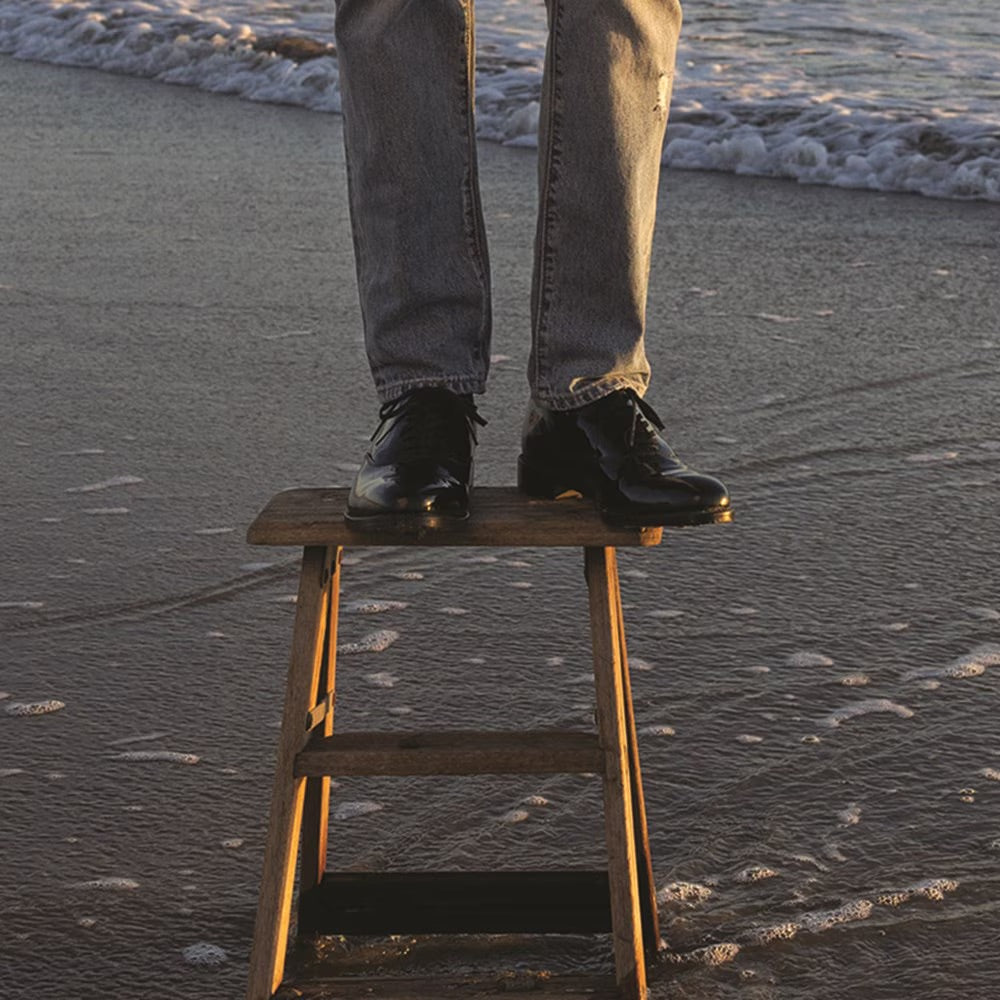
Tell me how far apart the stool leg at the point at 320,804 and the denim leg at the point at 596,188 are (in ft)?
1.21

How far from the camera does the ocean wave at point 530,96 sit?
773 centimetres

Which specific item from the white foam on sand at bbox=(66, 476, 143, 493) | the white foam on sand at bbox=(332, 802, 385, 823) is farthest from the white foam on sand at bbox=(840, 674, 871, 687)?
the white foam on sand at bbox=(66, 476, 143, 493)

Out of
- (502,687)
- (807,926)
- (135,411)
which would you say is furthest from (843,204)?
(807,926)

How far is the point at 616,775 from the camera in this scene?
1.95 m

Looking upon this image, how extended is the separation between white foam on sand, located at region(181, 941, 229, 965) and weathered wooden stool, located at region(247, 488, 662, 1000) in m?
0.10

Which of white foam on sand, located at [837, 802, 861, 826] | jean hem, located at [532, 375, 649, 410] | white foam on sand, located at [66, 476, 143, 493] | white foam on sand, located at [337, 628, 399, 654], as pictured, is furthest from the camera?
white foam on sand, located at [66, 476, 143, 493]

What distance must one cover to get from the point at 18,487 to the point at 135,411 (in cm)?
55

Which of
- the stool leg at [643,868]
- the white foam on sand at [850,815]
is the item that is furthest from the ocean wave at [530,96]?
the stool leg at [643,868]

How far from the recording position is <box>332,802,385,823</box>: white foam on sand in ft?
8.05

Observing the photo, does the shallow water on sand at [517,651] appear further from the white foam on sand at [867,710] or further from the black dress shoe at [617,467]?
the black dress shoe at [617,467]

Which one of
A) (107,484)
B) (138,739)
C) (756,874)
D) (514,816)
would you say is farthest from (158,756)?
(107,484)

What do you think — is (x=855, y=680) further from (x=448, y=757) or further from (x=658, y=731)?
(x=448, y=757)

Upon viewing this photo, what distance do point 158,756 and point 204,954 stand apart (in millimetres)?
519

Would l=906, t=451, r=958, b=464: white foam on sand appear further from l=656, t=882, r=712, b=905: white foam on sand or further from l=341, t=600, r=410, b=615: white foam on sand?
l=656, t=882, r=712, b=905: white foam on sand
